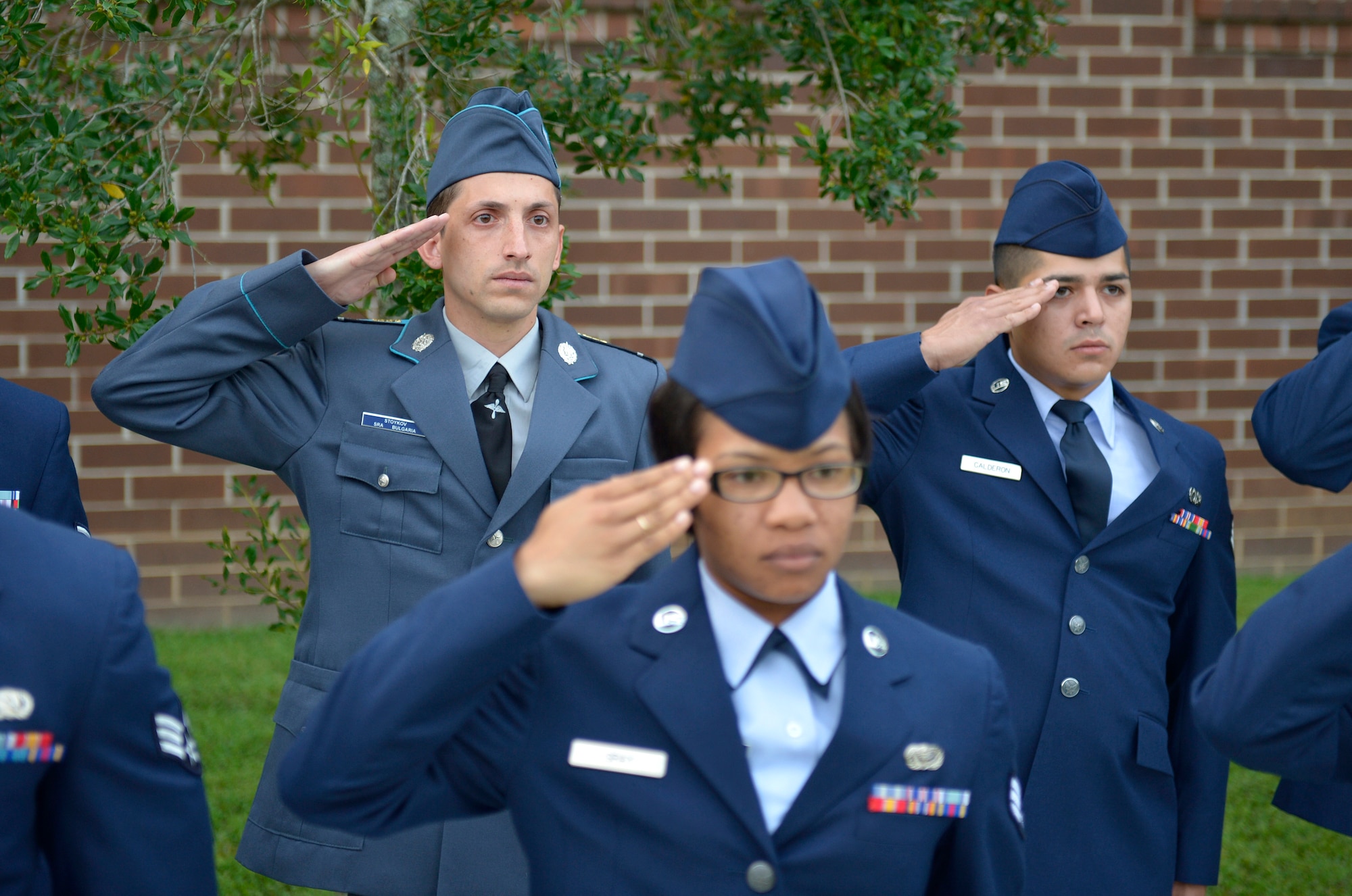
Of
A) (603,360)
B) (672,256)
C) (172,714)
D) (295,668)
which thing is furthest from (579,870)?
(672,256)

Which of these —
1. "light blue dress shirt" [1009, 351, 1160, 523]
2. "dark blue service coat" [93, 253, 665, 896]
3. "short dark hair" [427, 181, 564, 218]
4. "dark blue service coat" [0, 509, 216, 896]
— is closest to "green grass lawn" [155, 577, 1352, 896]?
"dark blue service coat" [93, 253, 665, 896]

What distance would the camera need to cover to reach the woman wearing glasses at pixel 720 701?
5.19ft

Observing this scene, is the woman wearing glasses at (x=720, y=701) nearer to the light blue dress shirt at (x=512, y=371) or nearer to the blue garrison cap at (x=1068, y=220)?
the light blue dress shirt at (x=512, y=371)

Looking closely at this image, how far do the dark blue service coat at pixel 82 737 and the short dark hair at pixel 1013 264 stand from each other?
1.94m

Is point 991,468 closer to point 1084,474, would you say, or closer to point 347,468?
point 1084,474

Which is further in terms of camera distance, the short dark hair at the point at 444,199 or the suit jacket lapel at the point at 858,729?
the short dark hair at the point at 444,199

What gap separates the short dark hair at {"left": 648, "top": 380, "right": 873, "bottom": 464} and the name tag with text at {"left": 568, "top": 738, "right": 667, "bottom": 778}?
376 mm

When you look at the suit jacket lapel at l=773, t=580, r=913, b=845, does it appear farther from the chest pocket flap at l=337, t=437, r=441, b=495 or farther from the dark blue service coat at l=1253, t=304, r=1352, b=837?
the dark blue service coat at l=1253, t=304, r=1352, b=837

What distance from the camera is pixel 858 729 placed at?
172 centimetres

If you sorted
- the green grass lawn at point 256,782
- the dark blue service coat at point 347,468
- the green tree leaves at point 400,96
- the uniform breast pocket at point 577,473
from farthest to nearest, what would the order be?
the green grass lawn at point 256,782 < the green tree leaves at point 400,96 < the uniform breast pocket at point 577,473 < the dark blue service coat at point 347,468

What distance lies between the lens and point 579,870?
5.64 ft

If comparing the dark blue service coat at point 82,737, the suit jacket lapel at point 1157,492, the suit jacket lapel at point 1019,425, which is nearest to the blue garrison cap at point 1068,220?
the suit jacket lapel at point 1019,425

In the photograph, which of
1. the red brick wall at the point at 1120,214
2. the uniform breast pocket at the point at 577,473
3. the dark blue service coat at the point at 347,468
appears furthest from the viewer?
the red brick wall at the point at 1120,214

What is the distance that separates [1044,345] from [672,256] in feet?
13.1
